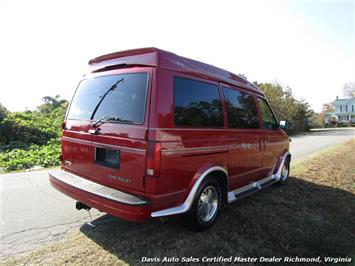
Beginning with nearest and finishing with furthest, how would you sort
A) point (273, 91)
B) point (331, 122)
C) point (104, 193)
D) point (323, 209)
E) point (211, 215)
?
point (104, 193), point (211, 215), point (323, 209), point (273, 91), point (331, 122)

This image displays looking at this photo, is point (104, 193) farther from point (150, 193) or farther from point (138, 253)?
point (138, 253)

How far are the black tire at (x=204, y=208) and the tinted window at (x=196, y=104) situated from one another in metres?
0.88

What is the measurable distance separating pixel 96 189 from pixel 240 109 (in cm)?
284

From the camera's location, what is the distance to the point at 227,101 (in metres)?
4.29

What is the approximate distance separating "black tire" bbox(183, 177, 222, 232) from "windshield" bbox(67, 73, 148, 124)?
1379 mm

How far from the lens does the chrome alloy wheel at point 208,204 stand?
3807 mm

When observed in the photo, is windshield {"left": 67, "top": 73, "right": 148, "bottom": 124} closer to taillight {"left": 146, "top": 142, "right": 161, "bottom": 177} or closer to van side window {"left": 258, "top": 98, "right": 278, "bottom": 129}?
taillight {"left": 146, "top": 142, "right": 161, "bottom": 177}

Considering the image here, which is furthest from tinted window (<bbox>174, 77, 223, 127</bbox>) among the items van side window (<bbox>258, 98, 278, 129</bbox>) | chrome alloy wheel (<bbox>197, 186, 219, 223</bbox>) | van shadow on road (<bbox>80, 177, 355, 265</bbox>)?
van side window (<bbox>258, 98, 278, 129</bbox>)

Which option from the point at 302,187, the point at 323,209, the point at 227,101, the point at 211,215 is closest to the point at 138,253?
the point at 211,215

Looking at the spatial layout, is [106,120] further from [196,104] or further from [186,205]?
[186,205]

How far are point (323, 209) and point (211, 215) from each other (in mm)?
2408

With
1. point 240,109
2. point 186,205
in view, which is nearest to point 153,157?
point 186,205

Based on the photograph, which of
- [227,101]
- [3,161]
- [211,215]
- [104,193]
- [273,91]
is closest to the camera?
[104,193]

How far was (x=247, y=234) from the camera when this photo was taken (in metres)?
3.68
